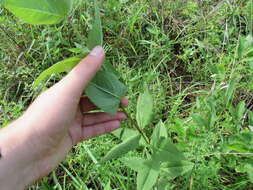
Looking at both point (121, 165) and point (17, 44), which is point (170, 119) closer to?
point (121, 165)

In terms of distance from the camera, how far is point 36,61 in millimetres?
2250

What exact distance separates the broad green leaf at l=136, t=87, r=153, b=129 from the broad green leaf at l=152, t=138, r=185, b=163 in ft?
0.44

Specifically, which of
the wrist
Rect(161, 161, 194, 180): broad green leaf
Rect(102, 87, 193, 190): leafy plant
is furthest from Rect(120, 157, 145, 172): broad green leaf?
the wrist

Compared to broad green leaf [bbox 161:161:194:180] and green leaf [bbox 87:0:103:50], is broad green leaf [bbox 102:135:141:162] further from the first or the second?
green leaf [bbox 87:0:103:50]

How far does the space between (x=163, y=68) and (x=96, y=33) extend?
1.20 m

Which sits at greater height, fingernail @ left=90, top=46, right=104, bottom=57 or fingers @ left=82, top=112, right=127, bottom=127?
→ fingernail @ left=90, top=46, right=104, bottom=57

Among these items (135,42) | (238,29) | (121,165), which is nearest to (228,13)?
(238,29)

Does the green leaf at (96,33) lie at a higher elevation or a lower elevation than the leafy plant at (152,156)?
higher

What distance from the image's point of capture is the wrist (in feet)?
3.86

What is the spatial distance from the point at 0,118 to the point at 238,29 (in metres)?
1.92

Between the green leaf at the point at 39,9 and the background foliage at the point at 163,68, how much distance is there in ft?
2.53

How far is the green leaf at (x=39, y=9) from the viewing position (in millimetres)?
808

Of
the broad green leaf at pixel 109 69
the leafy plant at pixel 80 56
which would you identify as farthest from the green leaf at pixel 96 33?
the broad green leaf at pixel 109 69

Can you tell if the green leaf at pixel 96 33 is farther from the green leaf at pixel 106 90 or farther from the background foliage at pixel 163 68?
the background foliage at pixel 163 68
